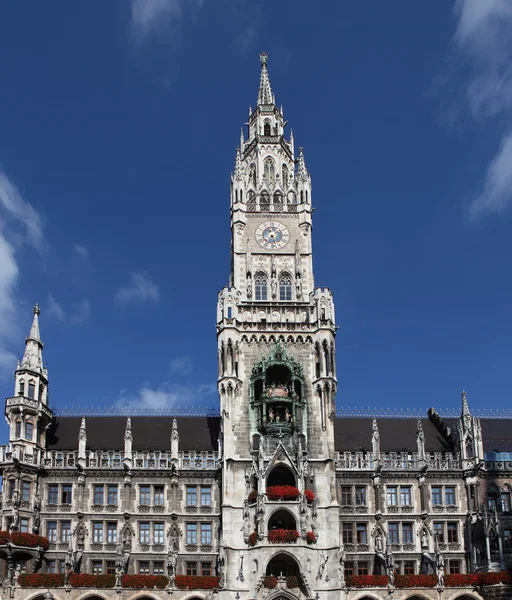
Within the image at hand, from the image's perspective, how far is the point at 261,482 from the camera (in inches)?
2594

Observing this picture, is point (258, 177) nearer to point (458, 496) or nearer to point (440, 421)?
point (440, 421)

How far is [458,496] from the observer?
236 ft

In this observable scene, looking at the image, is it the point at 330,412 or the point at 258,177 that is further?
the point at 258,177

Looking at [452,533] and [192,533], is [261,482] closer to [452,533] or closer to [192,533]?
[192,533]

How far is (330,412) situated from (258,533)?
11940mm

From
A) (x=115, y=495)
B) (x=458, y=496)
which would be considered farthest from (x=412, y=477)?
(x=115, y=495)

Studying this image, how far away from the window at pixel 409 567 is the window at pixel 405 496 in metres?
4.79

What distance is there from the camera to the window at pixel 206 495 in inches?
2781

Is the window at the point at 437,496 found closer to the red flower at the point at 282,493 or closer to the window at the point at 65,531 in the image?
the red flower at the point at 282,493

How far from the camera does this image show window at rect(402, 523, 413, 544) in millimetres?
70500

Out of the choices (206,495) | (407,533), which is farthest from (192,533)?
(407,533)

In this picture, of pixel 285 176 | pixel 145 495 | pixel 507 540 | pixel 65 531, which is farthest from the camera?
pixel 285 176

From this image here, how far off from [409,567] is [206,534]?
56.9 ft

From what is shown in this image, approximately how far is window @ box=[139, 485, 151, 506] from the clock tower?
769 cm
